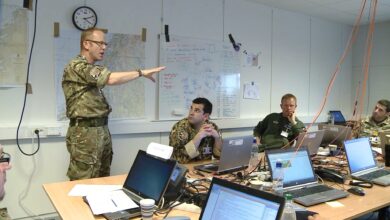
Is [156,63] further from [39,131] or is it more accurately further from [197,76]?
[39,131]

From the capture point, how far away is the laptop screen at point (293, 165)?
210cm

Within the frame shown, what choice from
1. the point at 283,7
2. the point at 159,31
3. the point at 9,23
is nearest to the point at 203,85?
the point at 159,31

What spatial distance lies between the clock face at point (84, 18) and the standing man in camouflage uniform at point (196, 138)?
1.36m

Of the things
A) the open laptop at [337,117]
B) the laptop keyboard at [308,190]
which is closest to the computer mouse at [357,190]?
the laptop keyboard at [308,190]

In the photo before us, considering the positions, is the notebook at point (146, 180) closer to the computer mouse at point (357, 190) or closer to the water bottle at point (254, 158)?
the water bottle at point (254, 158)

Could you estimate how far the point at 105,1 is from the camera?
136 inches

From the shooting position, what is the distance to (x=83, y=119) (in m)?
2.66

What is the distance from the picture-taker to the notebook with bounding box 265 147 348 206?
1.97 meters

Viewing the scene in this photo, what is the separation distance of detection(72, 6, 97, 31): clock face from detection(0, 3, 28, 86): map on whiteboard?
449 mm

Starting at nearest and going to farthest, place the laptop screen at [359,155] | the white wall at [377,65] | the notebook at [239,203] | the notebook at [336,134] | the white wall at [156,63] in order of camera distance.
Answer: the notebook at [239,203] < the laptop screen at [359,155] < the white wall at [156,63] < the notebook at [336,134] < the white wall at [377,65]

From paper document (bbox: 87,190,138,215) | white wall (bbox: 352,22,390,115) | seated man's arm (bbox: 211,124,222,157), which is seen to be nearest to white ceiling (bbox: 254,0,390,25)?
white wall (bbox: 352,22,390,115)

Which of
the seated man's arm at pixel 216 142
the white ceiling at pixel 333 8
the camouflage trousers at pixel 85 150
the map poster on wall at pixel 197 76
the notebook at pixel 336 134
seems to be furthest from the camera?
the white ceiling at pixel 333 8

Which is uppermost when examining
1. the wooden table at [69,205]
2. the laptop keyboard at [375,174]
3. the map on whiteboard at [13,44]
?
the map on whiteboard at [13,44]

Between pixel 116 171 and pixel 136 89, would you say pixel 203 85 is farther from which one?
pixel 116 171
